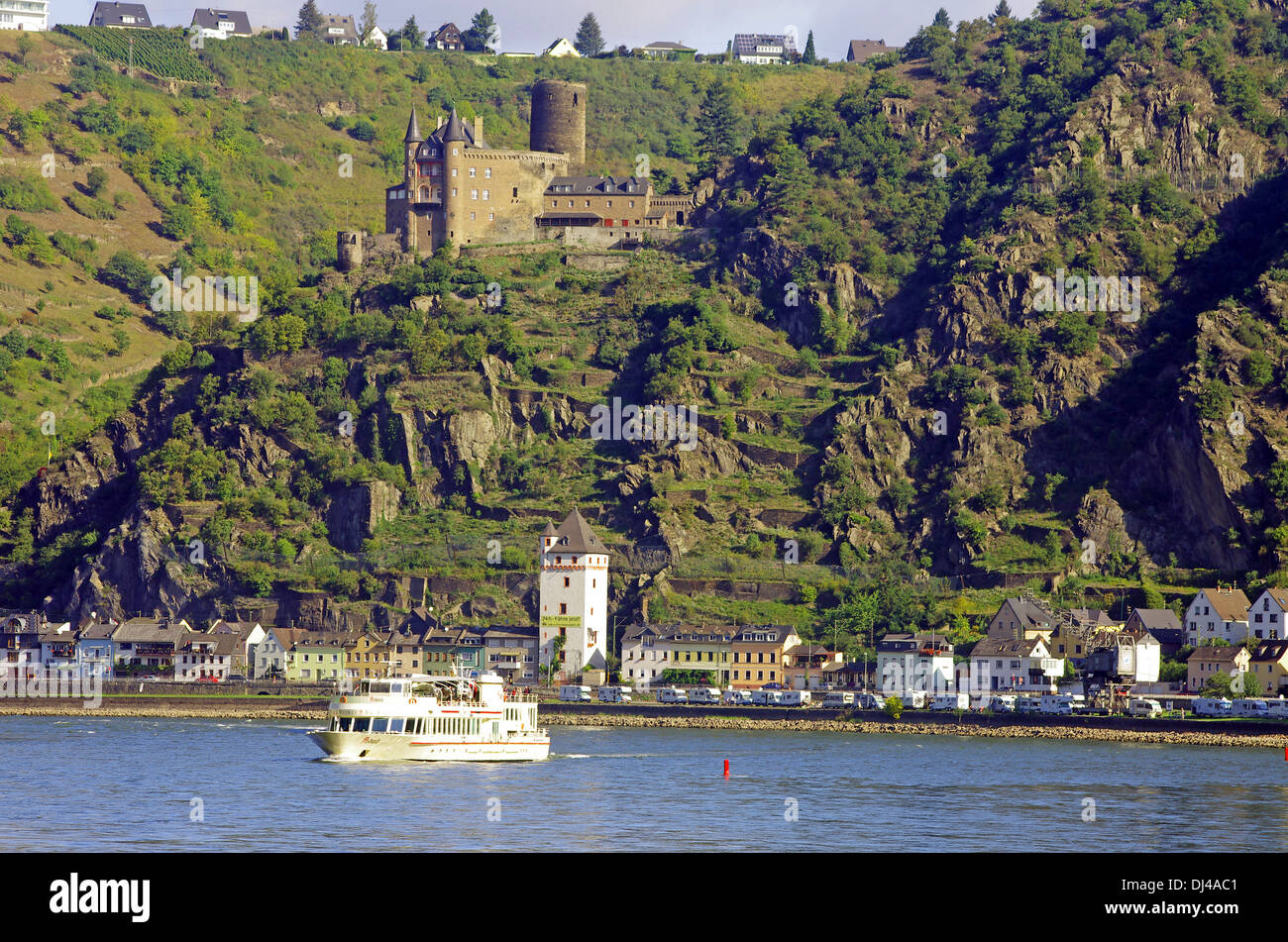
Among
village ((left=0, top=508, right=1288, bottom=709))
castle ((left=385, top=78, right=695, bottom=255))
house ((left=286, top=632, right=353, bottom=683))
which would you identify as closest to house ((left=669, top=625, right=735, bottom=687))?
village ((left=0, top=508, right=1288, bottom=709))

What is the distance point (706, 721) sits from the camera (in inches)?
4023

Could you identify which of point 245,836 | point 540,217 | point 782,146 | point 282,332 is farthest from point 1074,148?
point 245,836

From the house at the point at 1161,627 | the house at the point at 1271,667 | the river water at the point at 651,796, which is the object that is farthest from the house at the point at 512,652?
the house at the point at 1271,667

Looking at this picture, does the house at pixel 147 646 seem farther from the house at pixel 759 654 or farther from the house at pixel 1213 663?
the house at pixel 1213 663

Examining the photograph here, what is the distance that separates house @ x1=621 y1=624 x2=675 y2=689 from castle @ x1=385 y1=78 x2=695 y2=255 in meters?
46.0

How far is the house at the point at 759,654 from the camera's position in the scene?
114 meters

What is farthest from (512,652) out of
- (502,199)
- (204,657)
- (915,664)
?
(502,199)

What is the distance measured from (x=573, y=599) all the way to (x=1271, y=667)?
142 feet

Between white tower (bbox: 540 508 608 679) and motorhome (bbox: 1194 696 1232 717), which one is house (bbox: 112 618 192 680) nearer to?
white tower (bbox: 540 508 608 679)

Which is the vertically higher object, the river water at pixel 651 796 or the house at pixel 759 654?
the house at pixel 759 654

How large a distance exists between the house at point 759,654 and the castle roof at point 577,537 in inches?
446

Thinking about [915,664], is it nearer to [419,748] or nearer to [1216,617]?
[1216,617]

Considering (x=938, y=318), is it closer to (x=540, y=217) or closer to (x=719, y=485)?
(x=719, y=485)

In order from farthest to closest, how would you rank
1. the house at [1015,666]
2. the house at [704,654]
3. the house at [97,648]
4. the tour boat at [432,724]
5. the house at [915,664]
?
the house at [97,648] < the house at [704,654] < the house at [915,664] < the house at [1015,666] < the tour boat at [432,724]
